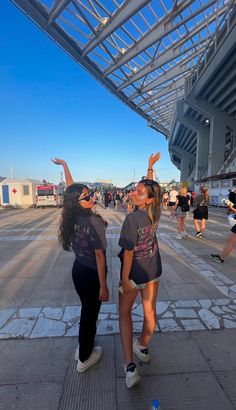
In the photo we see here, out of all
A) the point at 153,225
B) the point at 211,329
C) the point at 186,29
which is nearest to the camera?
the point at 153,225

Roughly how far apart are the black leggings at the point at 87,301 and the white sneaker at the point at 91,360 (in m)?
0.03

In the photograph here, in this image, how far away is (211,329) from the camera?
8.62ft

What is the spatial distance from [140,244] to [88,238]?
440mm

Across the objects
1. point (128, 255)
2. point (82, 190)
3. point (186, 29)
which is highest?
point (186, 29)

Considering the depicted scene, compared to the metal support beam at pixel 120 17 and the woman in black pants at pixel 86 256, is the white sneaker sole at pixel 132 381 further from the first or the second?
the metal support beam at pixel 120 17

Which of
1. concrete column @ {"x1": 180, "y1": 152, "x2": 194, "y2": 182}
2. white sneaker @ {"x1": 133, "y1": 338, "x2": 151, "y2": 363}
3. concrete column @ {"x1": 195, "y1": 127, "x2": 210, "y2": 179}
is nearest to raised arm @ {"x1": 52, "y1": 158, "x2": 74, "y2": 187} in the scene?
white sneaker @ {"x1": 133, "y1": 338, "x2": 151, "y2": 363}

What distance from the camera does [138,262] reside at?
189 cm

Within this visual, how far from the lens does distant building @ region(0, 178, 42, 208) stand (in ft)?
72.5

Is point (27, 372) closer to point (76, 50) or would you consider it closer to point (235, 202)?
point (235, 202)

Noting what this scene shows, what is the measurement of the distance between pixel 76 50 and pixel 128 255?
23.8m

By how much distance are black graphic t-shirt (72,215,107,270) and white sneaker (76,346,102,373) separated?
86 cm

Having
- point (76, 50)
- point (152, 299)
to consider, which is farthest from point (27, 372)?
point (76, 50)

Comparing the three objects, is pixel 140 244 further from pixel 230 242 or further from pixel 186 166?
pixel 186 166

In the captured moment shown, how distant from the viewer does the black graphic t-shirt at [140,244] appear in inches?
71.6
